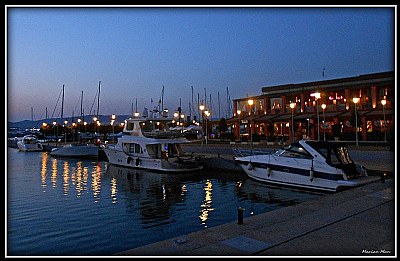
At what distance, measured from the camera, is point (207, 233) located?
7633 millimetres

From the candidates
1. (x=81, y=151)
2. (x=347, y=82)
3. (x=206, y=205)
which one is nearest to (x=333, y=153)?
(x=206, y=205)

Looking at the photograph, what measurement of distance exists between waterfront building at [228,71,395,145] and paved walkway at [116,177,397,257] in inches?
794

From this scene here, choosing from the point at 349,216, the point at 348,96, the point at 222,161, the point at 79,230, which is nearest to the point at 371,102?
the point at 348,96

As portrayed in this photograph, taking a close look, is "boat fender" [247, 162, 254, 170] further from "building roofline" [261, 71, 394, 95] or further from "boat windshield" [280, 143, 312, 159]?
"building roofline" [261, 71, 394, 95]

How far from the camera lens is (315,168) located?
16953mm

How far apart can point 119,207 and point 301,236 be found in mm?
9688

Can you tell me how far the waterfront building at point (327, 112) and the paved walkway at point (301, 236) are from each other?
20.2 metres

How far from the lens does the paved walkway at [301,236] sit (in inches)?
256

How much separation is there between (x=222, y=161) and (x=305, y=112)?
57.7 feet

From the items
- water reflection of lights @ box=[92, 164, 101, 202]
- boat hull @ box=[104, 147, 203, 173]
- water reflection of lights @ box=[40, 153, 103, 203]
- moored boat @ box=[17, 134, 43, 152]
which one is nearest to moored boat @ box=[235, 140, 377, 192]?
boat hull @ box=[104, 147, 203, 173]

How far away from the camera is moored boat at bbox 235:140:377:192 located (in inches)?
635

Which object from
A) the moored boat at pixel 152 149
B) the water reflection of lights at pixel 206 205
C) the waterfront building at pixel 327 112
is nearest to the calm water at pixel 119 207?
the water reflection of lights at pixel 206 205

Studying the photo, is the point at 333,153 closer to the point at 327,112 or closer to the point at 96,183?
the point at 96,183

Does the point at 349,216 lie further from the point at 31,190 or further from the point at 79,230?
the point at 31,190
